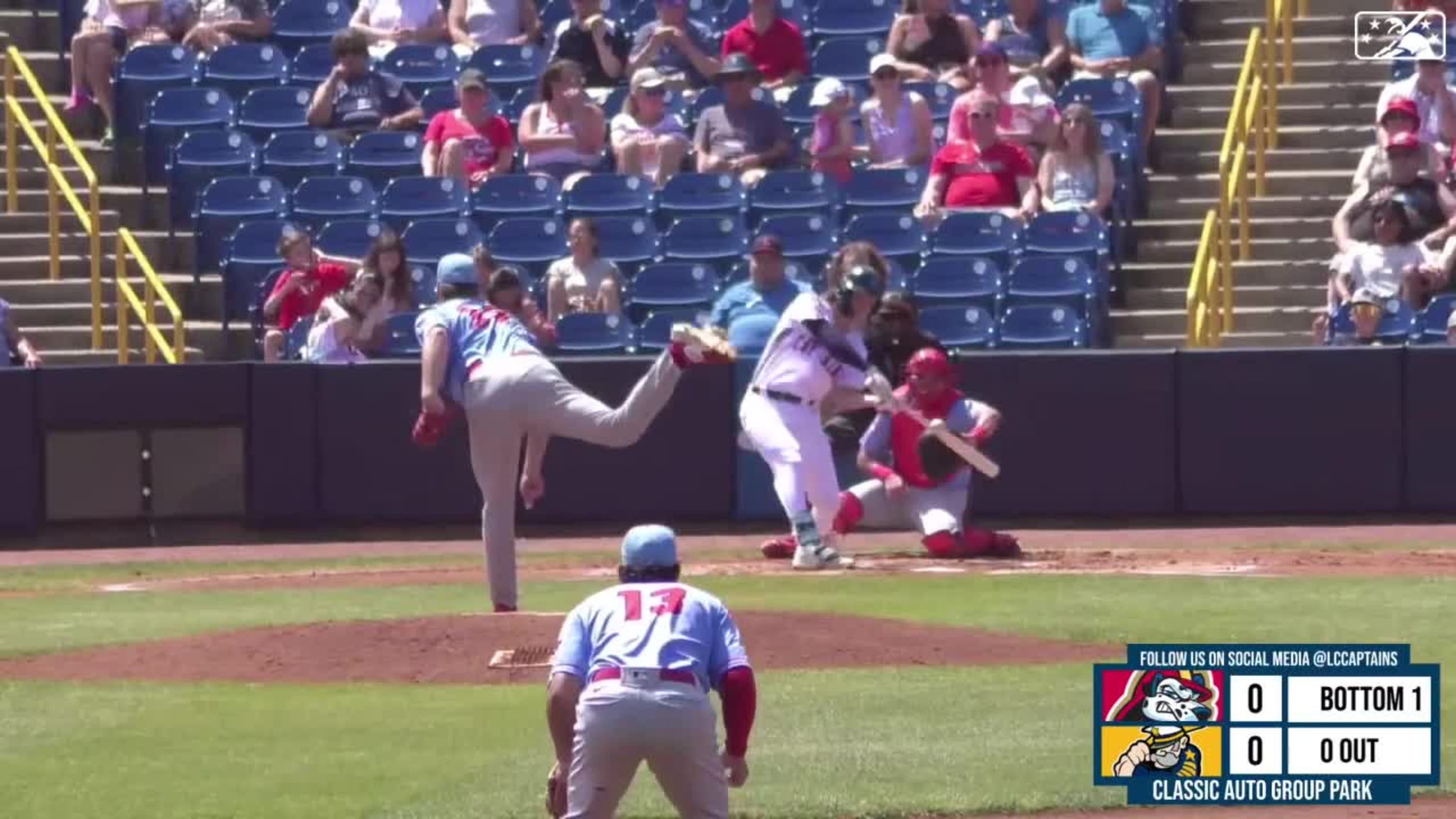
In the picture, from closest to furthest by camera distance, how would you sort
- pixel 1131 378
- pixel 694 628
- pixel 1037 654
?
pixel 694 628 → pixel 1037 654 → pixel 1131 378

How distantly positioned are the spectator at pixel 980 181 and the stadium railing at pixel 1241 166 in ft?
4.51

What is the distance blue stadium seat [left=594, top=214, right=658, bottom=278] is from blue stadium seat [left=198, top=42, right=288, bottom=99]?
390 centimetres

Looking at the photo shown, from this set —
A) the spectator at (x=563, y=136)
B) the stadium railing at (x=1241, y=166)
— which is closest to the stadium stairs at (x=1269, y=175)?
the stadium railing at (x=1241, y=166)

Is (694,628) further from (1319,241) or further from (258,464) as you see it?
(1319,241)

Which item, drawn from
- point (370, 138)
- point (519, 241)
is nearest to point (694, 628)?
point (519, 241)

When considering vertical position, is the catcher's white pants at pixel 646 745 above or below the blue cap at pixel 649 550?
below

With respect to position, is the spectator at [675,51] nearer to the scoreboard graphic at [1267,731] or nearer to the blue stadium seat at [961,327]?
the blue stadium seat at [961,327]

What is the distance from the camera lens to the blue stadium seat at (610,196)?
22.0m

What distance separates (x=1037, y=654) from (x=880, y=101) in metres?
9.27

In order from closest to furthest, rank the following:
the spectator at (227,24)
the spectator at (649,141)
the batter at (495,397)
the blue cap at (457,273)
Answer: the batter at (495,397) → the blue cap at (457,273) → the spectator at (649,141) → the spectator at (227,24)

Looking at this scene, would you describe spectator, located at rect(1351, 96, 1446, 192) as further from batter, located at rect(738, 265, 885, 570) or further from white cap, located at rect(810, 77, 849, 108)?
batter, located at rect(738, 265, 885, 570)

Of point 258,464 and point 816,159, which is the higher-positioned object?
point 816,159

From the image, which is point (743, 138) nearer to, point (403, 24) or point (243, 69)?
point (403, 24)

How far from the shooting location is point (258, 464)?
806 inches
